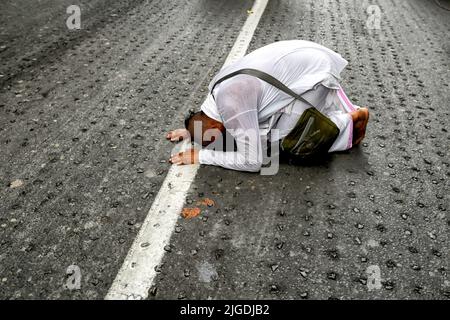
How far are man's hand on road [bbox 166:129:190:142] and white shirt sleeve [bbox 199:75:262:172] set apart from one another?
0.59 meters

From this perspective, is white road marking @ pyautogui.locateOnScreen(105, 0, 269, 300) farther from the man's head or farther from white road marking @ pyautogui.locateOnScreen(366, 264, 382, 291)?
white road marking @ pyautogui.locateOnScreen(366, 264, 382, 291)

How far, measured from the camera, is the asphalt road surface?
2205mm

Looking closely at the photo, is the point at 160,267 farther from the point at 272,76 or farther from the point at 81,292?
the point at 272,76

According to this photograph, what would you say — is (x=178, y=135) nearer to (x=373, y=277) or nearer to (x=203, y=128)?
(x=203, y=128)

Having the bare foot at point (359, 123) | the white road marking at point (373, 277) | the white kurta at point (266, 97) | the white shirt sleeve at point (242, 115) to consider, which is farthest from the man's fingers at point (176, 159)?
the white road marking at point (373, 277)

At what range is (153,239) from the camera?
7.89ft

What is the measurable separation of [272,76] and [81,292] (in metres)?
1.87

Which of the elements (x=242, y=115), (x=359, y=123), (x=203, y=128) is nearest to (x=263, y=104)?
(x=242, y=115)

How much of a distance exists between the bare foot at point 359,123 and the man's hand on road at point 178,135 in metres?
1.39

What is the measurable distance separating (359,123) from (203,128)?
1.29m

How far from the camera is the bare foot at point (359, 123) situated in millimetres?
3168

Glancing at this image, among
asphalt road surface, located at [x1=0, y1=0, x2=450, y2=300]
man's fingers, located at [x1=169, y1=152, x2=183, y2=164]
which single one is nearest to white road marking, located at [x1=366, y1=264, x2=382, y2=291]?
asphalt road surface, located at [x1=0, y1=0, x2=450, y2=300]
